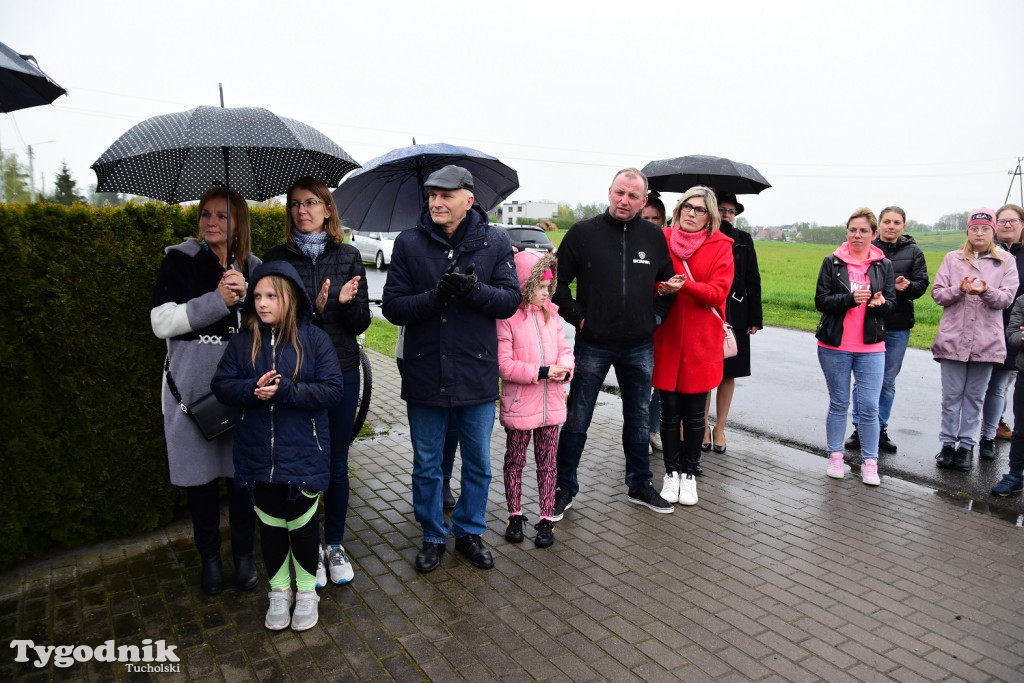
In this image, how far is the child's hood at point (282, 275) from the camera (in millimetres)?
3377

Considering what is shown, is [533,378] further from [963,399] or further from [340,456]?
[963,399]

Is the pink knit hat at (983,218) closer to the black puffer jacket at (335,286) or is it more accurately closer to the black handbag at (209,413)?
the black puffer jacket at (335,286)

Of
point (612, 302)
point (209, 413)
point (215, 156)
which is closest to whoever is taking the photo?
point (209, 413)

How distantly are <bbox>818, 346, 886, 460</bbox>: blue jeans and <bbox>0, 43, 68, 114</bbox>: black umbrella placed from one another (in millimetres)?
5283

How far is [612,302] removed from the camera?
4.57m

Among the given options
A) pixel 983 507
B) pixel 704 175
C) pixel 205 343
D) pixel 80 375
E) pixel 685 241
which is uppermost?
pixel 704 175

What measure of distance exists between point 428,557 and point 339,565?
48 centimetres

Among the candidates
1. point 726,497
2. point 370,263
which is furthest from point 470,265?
point 370,263

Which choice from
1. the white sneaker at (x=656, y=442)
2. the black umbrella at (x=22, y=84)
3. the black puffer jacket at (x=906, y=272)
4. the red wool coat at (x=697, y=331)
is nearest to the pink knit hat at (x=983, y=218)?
the black puffer jacket at (x=906, y=272)

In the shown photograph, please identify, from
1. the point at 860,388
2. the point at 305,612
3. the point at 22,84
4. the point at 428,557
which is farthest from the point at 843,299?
the point at 22,84

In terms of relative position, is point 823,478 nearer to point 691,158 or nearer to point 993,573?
point 993,573

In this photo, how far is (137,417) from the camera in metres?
4.15

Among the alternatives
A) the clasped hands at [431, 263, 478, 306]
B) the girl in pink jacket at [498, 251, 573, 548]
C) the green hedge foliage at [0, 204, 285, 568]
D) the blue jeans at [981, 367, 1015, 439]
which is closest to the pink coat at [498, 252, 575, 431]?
the girl in pink jacket at [498, 251, 573, 548]

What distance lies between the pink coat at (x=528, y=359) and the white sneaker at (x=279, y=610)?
1.50 metres
